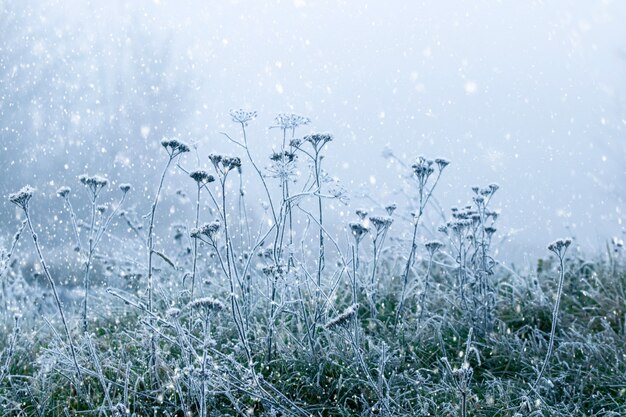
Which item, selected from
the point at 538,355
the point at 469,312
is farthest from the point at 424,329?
the point at 538,355

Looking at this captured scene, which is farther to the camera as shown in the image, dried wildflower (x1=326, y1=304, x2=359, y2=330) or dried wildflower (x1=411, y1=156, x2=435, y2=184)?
dried wildflower (x1=411, y1=156, x2=435, y2=184)

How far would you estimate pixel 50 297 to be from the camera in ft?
23.4

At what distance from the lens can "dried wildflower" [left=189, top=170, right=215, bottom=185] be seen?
3.28 metres

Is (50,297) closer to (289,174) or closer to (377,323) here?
(377,323)

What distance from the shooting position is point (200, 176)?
3.30 meters

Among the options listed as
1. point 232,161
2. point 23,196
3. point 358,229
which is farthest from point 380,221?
point 23,196

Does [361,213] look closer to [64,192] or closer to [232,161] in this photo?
[232,161]

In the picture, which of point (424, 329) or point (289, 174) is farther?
point (424, 329)

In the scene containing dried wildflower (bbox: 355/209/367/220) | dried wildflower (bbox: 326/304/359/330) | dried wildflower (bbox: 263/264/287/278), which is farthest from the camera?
dried wildflower (bbox: 355/209/367/220)

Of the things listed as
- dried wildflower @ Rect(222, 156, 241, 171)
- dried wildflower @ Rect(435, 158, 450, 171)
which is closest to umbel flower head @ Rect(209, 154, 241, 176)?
dried wildflower @ Rect(222, 156, 241, 171)

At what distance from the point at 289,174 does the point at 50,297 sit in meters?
4.38

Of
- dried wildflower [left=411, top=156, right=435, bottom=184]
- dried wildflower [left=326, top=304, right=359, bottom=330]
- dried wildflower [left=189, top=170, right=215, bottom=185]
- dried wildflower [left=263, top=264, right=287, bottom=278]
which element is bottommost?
dried wildflower [left=326, top=304, right=359, bottom=330]

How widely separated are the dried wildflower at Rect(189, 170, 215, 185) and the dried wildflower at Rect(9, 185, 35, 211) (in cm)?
73

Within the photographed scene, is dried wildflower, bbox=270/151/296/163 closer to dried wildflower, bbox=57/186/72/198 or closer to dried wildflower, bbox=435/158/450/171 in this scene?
dried wildflower, bbox=435/158/450/171
